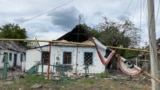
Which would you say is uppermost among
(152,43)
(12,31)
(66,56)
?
(12,31)

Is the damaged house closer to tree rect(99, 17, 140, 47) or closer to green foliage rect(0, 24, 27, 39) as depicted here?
tree rect(99, 17, 140, 47)

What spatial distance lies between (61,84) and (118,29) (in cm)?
3510

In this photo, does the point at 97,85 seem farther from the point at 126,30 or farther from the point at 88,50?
the point at 126,30

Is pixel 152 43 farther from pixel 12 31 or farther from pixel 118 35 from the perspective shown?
pixel 12 31

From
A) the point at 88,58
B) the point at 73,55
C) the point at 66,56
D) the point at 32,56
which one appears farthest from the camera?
the point at 88,58

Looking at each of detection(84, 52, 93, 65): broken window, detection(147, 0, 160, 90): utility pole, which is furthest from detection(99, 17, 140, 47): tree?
detection(147, 0, 160, 90): utility pole

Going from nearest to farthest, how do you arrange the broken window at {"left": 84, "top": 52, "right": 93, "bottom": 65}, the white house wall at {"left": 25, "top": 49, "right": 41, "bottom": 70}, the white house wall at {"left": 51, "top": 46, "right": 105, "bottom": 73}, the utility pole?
the utility pole → the white house wall at {"left": 51, "top": 46, "right": 105, "bottom": 73} → the white house wall at {"left": 25, "top": 49, "right": 41, "bottom": 70} → the broken window at {"left": 84, "top": 52, "right": 93, "bottom": 65}

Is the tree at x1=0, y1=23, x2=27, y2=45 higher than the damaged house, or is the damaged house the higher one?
the tree at x1=0, y1=23, x2=27, y2=45

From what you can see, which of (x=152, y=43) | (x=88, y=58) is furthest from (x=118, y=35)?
(x=152, y=43)

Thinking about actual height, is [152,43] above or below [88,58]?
above

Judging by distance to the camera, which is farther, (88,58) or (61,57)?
(88,58)

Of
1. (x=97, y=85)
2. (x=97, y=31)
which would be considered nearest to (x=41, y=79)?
(x=97, y=85)

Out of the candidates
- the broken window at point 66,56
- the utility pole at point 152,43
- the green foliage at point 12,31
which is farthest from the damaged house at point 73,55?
the green foliage at point 12,31

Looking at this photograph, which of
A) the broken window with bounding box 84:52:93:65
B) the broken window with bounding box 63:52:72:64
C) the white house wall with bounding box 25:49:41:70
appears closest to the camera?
the white house wall with bounding box 25:49:41:70
